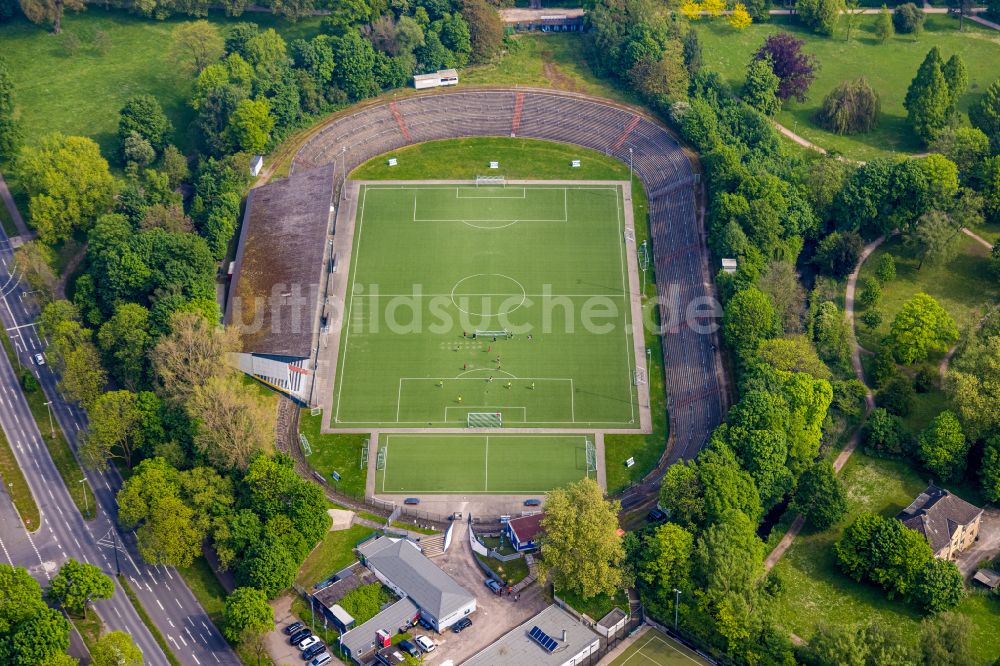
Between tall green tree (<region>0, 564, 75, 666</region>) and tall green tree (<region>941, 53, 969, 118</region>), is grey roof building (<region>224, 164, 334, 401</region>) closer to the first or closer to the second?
tall green tree (<region>0, 564, 75, 666</region>)

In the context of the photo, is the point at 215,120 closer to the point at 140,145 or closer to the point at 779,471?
the point at 140,145

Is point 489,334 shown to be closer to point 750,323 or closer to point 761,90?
point 750,323

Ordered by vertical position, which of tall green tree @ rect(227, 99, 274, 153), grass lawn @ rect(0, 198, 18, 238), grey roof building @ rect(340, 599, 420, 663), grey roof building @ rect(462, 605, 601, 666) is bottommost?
grey roof building @ rect(462, 605, 601, 666)

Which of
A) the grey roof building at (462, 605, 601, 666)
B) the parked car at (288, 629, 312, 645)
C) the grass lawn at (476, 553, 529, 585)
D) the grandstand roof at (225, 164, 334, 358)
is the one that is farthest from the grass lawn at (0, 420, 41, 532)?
the grey roof building at (462, 605, 601, 666)

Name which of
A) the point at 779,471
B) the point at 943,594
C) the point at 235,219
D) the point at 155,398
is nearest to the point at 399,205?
the point at 235,219

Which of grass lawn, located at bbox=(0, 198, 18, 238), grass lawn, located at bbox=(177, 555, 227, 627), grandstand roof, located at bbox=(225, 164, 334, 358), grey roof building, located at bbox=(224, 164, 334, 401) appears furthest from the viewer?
grass lawn, located at bbox=(0, 198, 18, 238)
